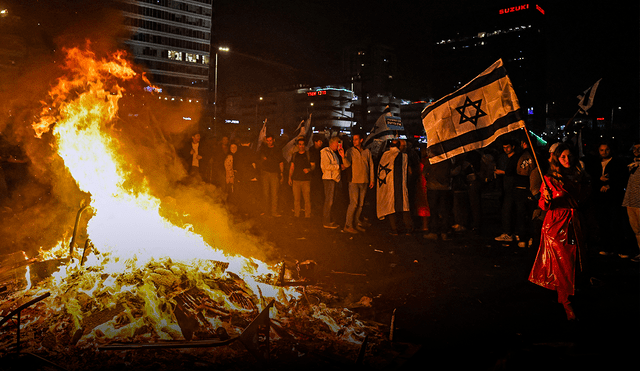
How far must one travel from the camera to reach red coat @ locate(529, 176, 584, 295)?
4.80 meters

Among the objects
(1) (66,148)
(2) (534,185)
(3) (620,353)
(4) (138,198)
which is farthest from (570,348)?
(1) (66,148)

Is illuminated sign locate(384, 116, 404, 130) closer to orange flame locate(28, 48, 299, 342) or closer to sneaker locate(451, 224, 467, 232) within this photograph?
sneaker locate(451, 224, 467, 232)

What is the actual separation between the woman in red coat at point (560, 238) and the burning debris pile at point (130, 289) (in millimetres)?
2356

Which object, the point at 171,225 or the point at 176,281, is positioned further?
the point at 171,225

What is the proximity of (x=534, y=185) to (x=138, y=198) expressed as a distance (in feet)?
18.9

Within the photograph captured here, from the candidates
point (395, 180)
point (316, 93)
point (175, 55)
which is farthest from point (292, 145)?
point (316, 93)

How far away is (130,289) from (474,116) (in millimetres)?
5044

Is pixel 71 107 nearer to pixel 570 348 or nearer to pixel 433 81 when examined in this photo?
pixel 570 348

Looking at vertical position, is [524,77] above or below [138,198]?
above

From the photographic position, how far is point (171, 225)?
5.94 meters

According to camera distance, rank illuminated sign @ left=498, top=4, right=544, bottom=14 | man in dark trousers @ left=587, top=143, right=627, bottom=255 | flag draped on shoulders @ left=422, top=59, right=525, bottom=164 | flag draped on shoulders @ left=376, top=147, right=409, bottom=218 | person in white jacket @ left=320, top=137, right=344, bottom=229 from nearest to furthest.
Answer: flag draped on shoulders @ left=422, top=59, right=525, bottom=164 < man in dark trousers @ left=587, top=143, right=627, bottom=255 < flag draped on shoulders @ left=376, top=147, right=409, bottom=218 < person in white jacket @ left=320, top=137, right=344, bottom=229 < illuminated sign @ left=498, top=4, right=544, bottom=14

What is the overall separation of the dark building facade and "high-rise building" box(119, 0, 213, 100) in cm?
6483

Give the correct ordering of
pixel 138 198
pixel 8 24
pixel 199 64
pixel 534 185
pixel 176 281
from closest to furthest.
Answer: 1. pixel 176 281
2. pixel 534 185
3. pixel 138 198
4. pixel 8 24
5. pixel 199 64

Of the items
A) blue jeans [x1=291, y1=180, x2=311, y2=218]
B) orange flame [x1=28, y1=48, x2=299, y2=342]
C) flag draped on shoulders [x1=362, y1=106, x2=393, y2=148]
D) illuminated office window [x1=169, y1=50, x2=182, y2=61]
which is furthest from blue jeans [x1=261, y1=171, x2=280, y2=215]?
illuminated office window [x1=169, y1=50, x2=182, y2=61]
